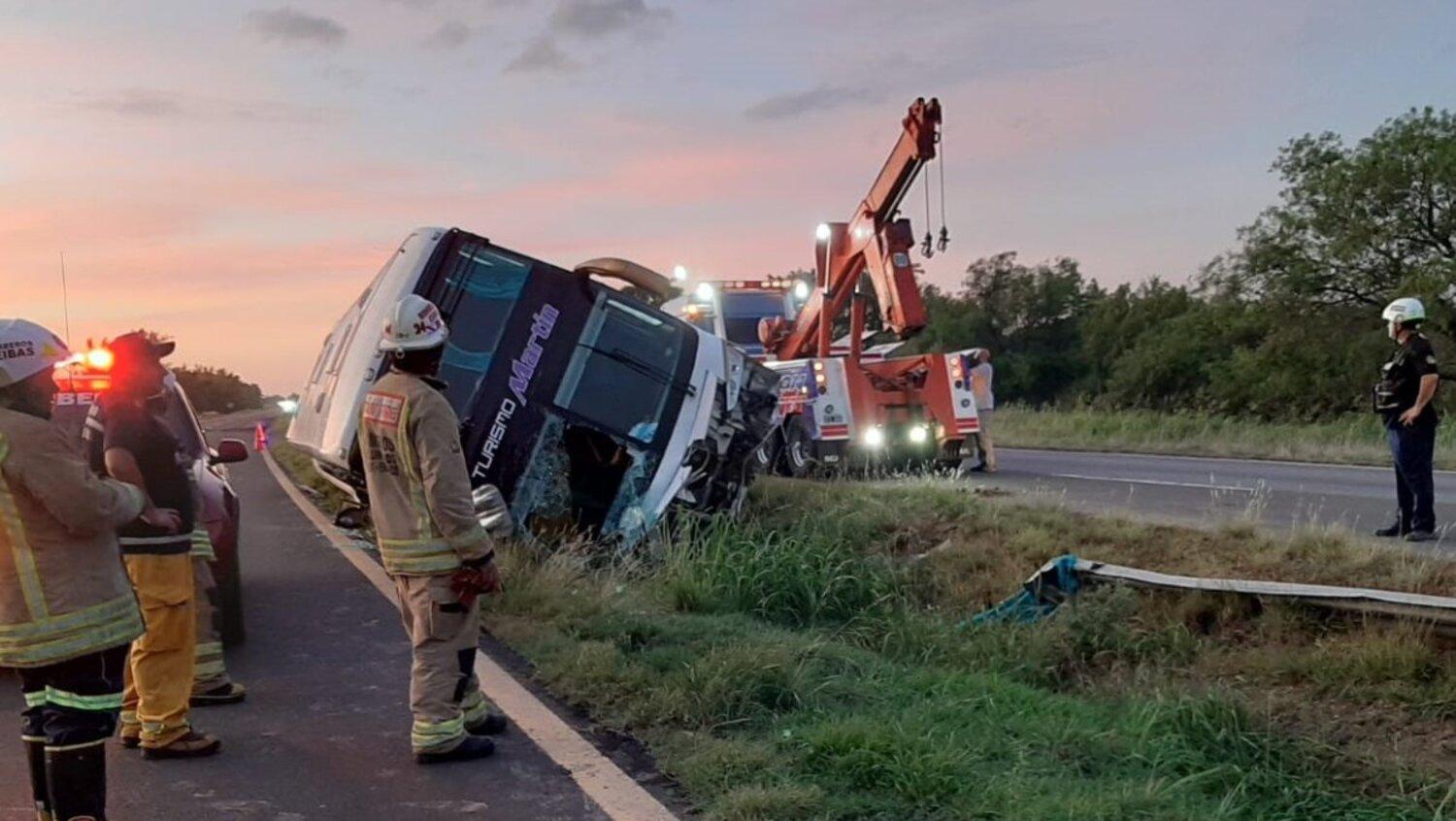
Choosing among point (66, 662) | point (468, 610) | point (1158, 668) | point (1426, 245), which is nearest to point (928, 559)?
point (1158, 668)

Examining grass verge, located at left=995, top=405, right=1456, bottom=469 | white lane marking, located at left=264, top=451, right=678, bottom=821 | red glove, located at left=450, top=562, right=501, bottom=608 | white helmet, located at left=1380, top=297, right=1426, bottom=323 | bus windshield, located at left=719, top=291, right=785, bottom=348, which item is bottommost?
grass verge, located at left=995, top=405, right=1456, bottom=469

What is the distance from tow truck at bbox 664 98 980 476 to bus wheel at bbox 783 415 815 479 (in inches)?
0.4

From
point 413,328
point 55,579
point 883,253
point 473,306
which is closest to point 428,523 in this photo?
point 413,328

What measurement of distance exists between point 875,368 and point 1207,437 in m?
8.48

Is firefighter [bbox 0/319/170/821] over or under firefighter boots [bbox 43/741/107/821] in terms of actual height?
over

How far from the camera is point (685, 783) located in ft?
14.2

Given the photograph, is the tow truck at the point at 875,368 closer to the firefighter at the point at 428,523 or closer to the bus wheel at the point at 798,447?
the bus wheel at the point at 798,447

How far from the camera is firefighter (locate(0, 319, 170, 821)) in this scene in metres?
3.68

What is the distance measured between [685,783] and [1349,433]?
18917 mm

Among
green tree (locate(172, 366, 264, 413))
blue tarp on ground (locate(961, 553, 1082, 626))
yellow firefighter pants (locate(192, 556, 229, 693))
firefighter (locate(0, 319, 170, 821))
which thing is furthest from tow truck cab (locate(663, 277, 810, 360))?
green tree (locate(172, 366, 264, 413))

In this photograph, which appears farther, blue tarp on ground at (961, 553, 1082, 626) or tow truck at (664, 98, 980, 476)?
tow truck at (664, 98, 980, 476)

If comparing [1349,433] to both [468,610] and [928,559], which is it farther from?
[468,610]

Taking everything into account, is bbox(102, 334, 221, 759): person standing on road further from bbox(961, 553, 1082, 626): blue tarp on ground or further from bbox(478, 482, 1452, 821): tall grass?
bbox(961, 553, 1082, 626): blue tarp on ground

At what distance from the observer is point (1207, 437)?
69.6ft
